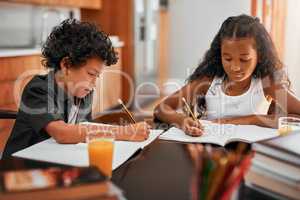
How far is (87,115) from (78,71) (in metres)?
0.25

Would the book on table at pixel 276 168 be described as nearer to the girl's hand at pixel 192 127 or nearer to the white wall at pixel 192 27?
the girl's hand at pixel 192 127

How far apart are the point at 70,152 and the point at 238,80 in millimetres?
920

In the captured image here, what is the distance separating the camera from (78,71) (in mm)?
1413

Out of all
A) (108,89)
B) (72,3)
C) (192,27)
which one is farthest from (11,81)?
(192,27)

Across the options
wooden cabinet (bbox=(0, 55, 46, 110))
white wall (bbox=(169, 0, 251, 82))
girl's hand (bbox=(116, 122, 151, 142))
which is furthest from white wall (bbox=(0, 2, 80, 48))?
girl's hand (bbox=(116, 122, 151, 142))

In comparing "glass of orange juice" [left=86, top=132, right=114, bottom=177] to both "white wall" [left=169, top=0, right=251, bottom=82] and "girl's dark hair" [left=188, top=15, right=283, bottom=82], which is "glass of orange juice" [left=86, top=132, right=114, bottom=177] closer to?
"girl's dark hair" [left=188, top=15, right=283, bottom=82]

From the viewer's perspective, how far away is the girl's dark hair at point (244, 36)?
1.62 meters

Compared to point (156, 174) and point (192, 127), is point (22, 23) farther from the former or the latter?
point (156, 174)

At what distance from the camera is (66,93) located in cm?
144

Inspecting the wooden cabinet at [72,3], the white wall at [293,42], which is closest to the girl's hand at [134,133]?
the wooden cabinet at [72,3]

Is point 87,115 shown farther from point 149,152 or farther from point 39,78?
point 149,152

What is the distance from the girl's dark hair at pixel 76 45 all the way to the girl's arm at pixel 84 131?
0.30 m

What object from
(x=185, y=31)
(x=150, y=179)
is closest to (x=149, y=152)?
(x=150, y=179)

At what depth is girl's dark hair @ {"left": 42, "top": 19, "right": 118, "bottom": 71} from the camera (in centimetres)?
142
